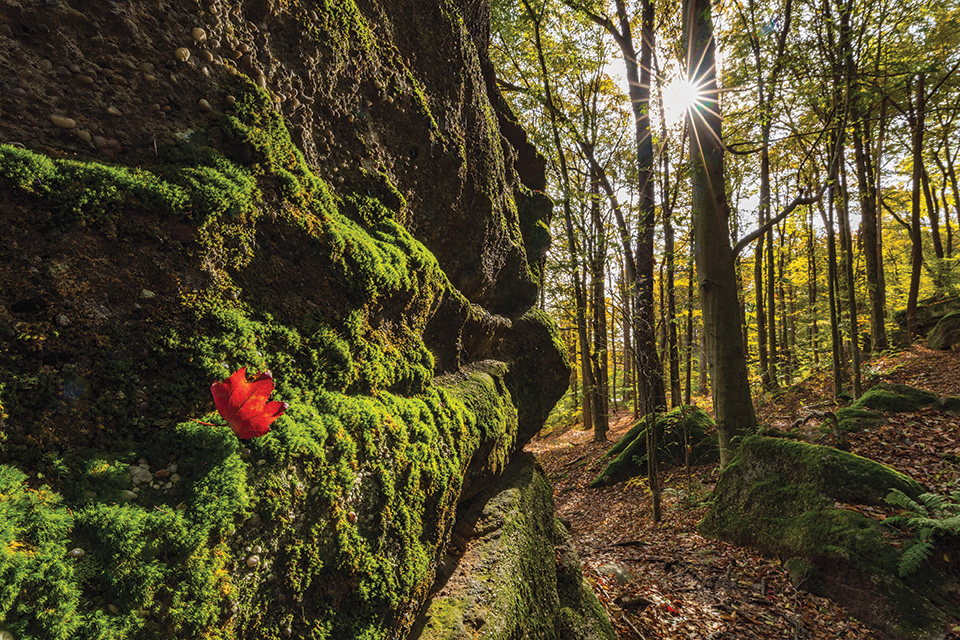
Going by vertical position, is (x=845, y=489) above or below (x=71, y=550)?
below

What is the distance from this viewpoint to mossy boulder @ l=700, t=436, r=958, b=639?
3619 mm

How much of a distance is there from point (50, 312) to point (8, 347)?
5.4 inches

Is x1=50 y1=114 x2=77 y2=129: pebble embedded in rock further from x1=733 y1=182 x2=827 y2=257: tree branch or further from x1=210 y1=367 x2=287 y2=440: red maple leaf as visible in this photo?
x1=733 y1=182 x2=827 y2=257: tree branch

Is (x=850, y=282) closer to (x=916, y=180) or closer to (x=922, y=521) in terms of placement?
(x=922, y=521)

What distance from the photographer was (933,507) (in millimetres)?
4105

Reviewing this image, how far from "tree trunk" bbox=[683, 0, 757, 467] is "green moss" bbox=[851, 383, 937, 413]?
3.09 meters

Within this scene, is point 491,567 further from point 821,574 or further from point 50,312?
point 821,574

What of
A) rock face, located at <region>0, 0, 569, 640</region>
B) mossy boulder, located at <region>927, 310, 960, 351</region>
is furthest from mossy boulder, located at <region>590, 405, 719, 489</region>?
mossy boulder, located at <region>927, 310, 960, 351</region>

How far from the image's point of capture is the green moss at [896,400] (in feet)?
23.8

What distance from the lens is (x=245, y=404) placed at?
138 cm

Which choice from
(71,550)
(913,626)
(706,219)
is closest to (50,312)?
(71,550)

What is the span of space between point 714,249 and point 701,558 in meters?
4.54

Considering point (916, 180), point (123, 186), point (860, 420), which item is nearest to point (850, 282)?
point (860, 420)

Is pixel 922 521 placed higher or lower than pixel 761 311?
lower
